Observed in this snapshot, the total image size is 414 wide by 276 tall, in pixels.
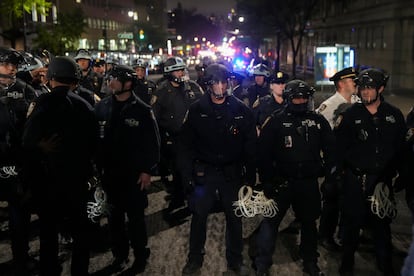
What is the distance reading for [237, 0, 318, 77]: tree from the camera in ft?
119

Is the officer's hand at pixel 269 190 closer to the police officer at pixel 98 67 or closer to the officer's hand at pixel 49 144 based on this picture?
the officer's hand at pixel 49 144

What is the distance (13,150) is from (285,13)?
35.4 meters

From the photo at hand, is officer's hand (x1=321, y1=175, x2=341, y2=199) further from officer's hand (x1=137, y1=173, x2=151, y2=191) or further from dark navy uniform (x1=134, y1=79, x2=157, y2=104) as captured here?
dark navy uniform (x1=134, y1=79, x2=157, y2=104)

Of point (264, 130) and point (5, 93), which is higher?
point (5, 93)

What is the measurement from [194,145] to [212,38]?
149 m

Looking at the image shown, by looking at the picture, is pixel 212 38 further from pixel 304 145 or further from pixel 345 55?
pixel 304 145

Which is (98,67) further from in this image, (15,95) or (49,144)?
(49,144)

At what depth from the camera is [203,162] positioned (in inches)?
190

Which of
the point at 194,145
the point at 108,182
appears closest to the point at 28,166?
→ the point at 108,182

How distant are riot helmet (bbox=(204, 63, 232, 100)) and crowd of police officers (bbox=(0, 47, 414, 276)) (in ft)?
0.04

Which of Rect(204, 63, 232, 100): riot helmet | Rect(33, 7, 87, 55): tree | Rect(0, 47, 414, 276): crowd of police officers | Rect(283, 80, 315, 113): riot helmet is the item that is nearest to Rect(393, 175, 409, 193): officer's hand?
Rect(0, 47, 414, 276): crowd of police officers

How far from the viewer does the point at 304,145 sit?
4512 mm

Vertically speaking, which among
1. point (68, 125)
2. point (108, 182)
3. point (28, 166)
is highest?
point (68, 125)

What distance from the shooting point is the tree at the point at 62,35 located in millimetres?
36312
